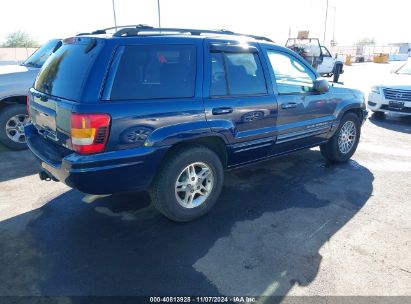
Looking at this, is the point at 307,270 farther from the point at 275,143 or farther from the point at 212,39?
the point at 212,39

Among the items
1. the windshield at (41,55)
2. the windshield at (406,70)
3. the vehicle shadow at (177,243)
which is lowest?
the vehicle shadow at (177,243)

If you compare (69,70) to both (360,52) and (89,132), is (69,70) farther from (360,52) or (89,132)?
(360,52)

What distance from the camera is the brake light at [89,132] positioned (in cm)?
272

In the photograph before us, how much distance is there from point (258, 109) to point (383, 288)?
207 cm

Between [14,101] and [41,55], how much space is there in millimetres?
1176

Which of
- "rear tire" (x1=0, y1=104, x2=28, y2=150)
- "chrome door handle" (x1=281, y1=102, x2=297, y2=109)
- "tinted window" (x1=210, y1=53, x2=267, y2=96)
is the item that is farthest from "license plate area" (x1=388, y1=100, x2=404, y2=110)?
"rear tire" (x1=0, y1=104, x2=28, y2=150)

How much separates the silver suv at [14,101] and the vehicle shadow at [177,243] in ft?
8.21

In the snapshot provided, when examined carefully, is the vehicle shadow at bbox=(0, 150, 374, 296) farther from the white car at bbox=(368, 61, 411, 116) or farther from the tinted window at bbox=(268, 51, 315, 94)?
the white car at bbox=(368, 61, 411, 116)

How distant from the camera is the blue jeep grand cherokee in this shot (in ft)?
9.25

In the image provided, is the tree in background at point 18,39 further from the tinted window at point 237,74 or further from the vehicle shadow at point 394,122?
the tinted window at point 237,74

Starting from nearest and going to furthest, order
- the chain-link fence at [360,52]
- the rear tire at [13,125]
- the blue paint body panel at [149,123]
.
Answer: the blue paint body panel at [149,123] → the rear tire at [13,125] → the chain-link fence at [360,52]

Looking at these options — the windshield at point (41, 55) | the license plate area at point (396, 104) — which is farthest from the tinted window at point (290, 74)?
the license plate area at point (396, 104)

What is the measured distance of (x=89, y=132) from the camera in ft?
9.00

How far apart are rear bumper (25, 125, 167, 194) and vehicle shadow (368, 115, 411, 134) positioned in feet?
21.8
